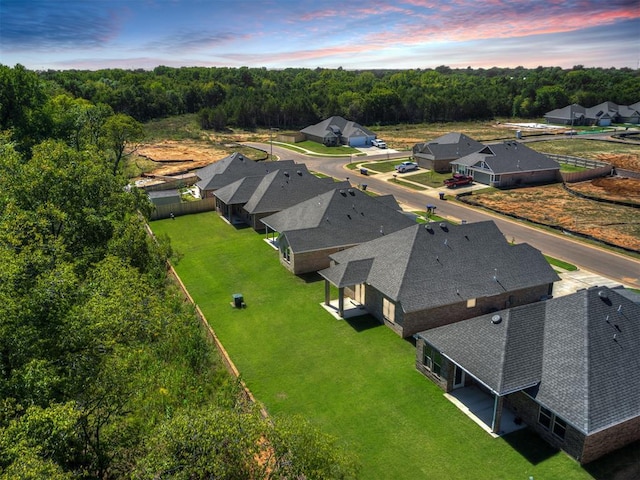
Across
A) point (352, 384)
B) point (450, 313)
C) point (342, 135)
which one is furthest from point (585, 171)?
point (352, 384)

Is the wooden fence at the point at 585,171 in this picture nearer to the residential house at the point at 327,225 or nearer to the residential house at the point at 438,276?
the residential house at the point at 327,225

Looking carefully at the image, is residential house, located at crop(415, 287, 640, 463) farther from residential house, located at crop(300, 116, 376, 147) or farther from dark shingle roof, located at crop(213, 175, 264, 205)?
residential house, located at crop(300, 116, 376, 147)

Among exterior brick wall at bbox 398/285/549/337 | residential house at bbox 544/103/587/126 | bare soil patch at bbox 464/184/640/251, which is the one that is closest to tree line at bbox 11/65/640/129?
residential house at bbox 544/103/587/126

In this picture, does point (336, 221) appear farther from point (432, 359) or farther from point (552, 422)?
point (552, 422)

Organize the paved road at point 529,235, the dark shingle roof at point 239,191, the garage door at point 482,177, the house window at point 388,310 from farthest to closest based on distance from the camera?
the garage door at point 482,177 → the dark shingle roof at point 239,191 → the paved road at point 529,235 → the house window at point 388,310

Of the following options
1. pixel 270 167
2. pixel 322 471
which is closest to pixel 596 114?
pixel 270 167

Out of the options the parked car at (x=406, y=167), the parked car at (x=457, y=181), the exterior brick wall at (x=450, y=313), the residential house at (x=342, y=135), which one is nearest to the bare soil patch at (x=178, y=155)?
the residential house at (x=342, y=135)
